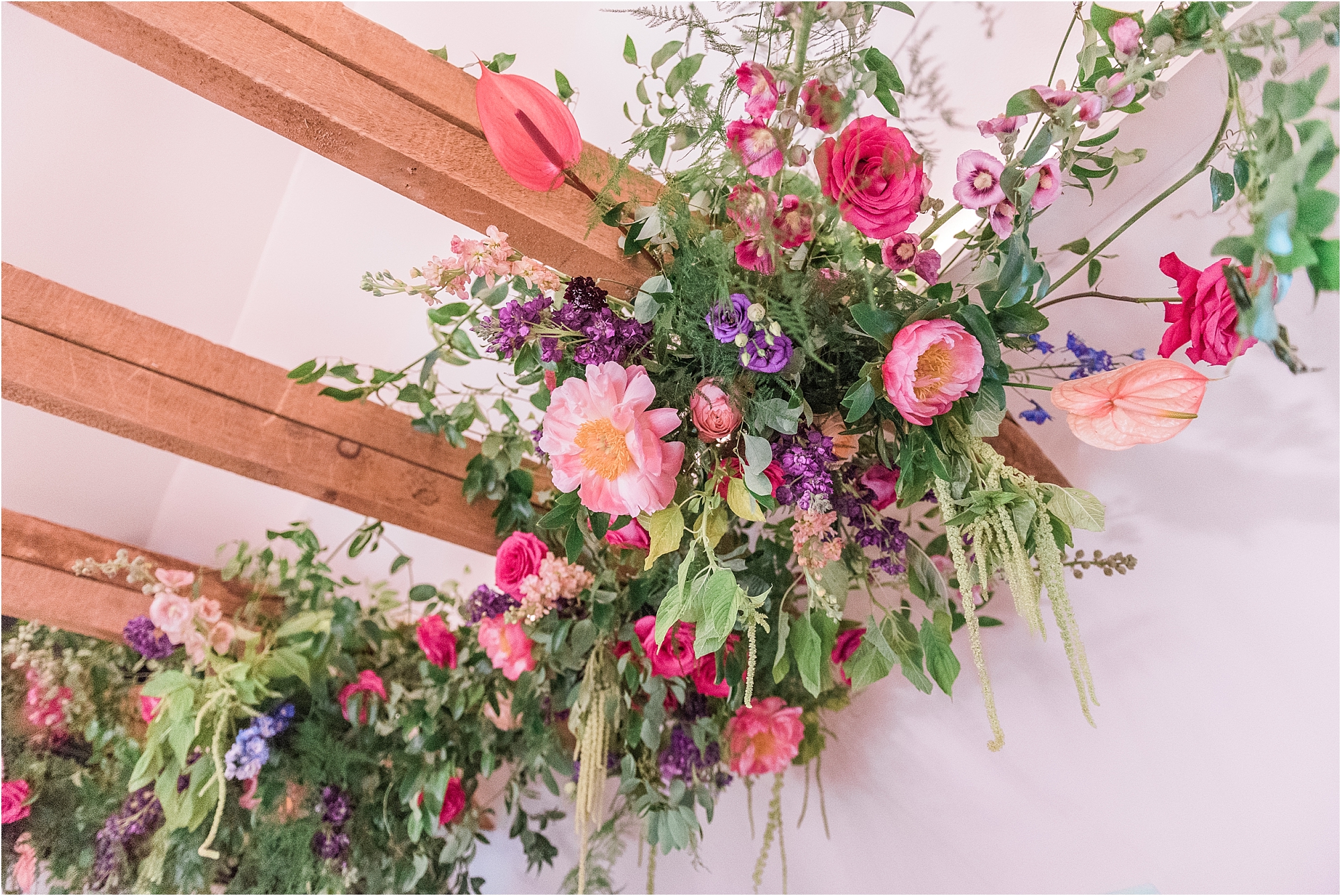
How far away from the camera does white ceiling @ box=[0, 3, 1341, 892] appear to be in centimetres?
98

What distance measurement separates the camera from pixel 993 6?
1.09 meters

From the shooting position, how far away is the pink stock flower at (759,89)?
644 mm

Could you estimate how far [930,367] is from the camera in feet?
2.38

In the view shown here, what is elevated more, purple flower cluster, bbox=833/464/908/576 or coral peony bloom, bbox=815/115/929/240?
coral peony bloom, bbox=815/115/929/240

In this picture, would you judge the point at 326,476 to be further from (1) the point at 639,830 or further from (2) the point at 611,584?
(1) the point at 639,830

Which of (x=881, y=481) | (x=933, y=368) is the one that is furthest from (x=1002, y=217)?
(x=881, y=481)

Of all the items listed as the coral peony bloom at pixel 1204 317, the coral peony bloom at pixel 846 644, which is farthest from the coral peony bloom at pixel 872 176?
the coral peony bloom at pixel 846 644

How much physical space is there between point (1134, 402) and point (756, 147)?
465 millimetres

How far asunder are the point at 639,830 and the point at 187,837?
931 mm

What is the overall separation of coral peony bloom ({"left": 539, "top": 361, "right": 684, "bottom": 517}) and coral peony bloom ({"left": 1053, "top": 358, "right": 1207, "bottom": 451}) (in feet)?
1.41

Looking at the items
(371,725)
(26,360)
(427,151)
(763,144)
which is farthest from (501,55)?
(371,725)

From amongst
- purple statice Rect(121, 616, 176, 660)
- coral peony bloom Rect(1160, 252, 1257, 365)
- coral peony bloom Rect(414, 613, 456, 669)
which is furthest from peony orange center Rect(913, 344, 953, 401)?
purple statice Rect(121, 616, 176, 660)

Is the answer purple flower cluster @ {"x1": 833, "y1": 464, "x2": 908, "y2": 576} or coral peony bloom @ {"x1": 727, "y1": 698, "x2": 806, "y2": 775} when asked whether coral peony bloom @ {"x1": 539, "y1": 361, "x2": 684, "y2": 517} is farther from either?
coral peony bloom @ {"x1": 727, "y1": 698, "x2": 806, "y2": 775}

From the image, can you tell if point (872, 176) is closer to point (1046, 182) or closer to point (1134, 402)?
point (1046, 182)
